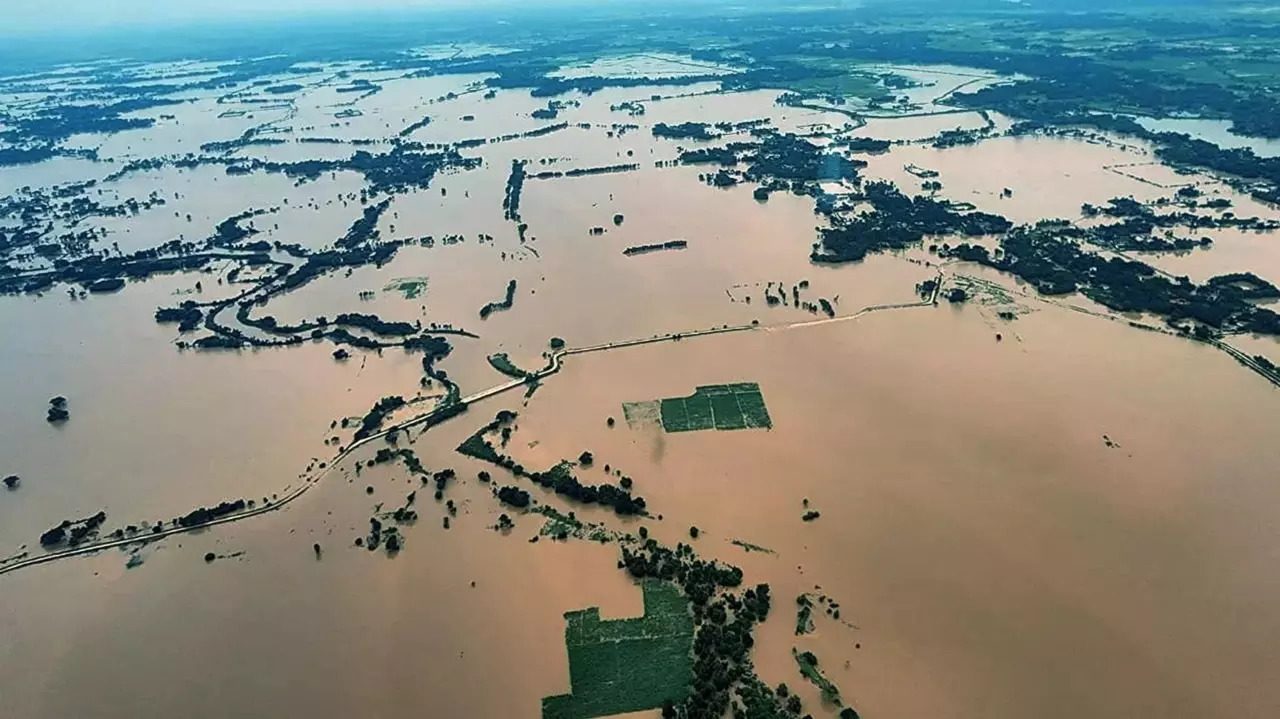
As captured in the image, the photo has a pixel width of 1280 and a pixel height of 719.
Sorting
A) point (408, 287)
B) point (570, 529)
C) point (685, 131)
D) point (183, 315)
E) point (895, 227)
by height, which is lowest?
point (570, 529)

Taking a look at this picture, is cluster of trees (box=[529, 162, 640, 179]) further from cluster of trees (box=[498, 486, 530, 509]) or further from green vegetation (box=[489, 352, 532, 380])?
cluster of trees (box=[498, 486, 530, 509])

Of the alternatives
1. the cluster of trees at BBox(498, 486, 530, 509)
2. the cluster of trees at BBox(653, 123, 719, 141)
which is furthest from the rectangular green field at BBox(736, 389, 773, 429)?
the cluster of trees at BBox(653, 123, 719, 141)

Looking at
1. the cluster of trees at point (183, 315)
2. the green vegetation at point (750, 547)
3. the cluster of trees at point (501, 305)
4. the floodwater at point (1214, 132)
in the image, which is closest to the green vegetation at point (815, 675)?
the green vegetation at point (750, 547)

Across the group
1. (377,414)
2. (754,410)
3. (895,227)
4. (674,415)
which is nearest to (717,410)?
(754,410)

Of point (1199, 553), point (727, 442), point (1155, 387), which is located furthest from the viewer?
point (1155, 387)

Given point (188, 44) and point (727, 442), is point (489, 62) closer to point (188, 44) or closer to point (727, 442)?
point (188, 44)

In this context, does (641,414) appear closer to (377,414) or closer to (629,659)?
(377,414)

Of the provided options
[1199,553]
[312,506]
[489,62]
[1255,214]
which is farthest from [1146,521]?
[489,62]
